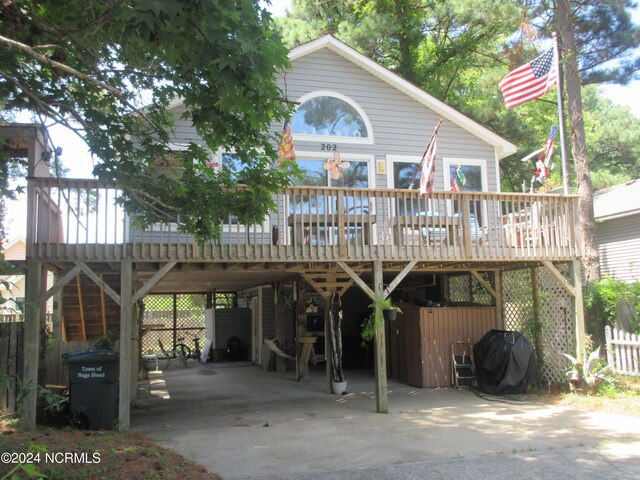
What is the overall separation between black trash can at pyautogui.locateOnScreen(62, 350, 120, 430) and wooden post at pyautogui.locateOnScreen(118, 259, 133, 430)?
18 cm

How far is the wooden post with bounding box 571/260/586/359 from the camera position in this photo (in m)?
10.0

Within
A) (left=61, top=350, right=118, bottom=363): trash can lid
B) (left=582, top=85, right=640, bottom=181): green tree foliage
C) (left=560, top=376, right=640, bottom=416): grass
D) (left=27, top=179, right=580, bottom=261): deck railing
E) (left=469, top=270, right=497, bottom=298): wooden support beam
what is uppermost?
(left=582, top=85, right=640, bottom=181): green tree foliage

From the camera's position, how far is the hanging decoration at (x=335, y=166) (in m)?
11.6

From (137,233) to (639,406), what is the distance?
9143 mm

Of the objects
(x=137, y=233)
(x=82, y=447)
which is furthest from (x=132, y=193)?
(x=137, y=233)

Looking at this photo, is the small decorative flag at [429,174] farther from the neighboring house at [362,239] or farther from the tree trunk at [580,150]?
the tree trunk at [580,150]

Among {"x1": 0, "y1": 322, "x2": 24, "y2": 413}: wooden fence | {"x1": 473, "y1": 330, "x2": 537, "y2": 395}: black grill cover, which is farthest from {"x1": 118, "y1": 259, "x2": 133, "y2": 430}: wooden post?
{"x1": 473, "y1": 330, "x2": 537, "y2": 395}: black grill cover

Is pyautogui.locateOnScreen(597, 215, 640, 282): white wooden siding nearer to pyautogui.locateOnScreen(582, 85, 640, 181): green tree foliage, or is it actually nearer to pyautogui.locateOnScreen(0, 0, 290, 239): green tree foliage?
pyautogui.locateOnScreen(582, 85, 640, 181): green tree foliage

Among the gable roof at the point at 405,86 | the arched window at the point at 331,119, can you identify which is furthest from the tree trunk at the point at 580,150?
the arched window at the point at 331,119

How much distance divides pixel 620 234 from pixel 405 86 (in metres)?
8.38

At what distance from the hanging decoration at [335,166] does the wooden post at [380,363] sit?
2901 millimetres

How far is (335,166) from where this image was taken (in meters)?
11.7

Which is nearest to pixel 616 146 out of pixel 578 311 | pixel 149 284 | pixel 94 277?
pixel 578 311

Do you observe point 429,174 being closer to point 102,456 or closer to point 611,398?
point 611,398
